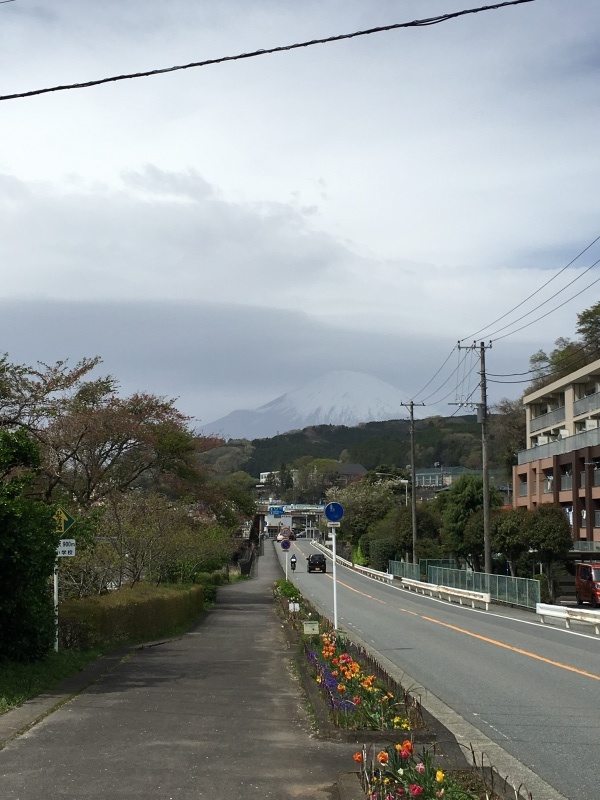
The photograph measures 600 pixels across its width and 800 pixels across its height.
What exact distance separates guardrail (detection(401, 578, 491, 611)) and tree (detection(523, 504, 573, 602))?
12.8ft

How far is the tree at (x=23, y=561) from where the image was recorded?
12.0 m

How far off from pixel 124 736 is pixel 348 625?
57.5 ft

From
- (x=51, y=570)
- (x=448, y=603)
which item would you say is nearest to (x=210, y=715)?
(x=51, y=570)

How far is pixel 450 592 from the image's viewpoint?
4100 centimetres

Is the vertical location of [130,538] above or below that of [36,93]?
below

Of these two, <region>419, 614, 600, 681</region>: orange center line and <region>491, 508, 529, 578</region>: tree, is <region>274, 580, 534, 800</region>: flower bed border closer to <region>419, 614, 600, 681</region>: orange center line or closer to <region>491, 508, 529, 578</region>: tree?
<region>419, 614, 600, 681</region>: orange center line

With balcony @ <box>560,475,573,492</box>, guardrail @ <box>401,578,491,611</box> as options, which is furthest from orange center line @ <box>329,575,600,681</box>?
balcony @ <box>560,475,573,492</box>

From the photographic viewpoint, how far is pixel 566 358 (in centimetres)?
6850

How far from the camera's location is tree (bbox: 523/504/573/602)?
39.8 meters

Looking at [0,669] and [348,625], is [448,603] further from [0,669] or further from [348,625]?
[0,669]

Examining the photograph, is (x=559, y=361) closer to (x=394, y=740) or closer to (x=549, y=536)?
(x=549, y=536)

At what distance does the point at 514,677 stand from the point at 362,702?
600 cm

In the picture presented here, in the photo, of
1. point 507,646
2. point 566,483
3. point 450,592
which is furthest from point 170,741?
point 566,483

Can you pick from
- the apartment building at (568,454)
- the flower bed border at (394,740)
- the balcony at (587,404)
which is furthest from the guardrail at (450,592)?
the flower bed border at (394,740)
